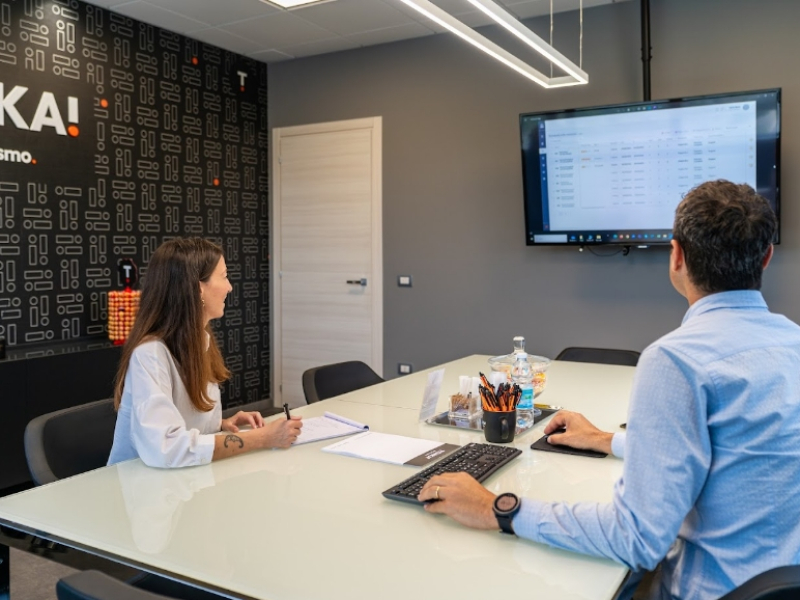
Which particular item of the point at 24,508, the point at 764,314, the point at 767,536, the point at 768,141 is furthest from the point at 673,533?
the point at 768,141

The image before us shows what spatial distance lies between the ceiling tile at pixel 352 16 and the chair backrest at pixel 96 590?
165 inches

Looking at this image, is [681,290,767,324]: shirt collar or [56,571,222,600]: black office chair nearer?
[56,571,222,600]: black office chair

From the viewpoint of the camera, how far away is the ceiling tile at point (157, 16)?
187 inches

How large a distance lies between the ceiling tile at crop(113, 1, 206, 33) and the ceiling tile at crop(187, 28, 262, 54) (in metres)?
0.11

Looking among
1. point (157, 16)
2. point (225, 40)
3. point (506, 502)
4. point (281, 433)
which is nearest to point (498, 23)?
point (281, 433)

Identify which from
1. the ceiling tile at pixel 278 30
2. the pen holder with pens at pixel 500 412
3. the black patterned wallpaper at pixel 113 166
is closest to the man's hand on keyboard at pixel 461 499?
the pen holder with pens at pixel 500 412

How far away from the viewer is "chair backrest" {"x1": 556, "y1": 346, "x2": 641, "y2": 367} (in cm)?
376

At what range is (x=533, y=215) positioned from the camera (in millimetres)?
4730

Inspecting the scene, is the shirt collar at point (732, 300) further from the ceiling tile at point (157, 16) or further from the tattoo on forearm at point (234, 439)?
the ceiling tile at point (157, 16)

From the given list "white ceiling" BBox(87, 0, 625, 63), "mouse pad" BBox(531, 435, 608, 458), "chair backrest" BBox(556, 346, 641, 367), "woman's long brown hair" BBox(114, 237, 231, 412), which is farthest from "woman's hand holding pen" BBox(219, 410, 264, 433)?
"white ceiling" BBox(87, 0, 625, 63)

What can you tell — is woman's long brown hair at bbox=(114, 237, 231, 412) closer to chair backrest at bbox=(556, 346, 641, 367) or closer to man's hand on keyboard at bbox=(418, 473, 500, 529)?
man's hand on keyboard at bbox=(418, 473, 500, 529)

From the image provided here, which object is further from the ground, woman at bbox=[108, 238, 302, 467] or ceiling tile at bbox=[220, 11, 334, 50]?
ceiling tile at bbox=[220, 11, 334, 50]

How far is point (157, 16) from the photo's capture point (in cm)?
493

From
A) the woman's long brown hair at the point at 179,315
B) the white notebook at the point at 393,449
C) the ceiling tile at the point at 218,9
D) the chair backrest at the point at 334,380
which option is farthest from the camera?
the ceiling tile at the point at 218,9
